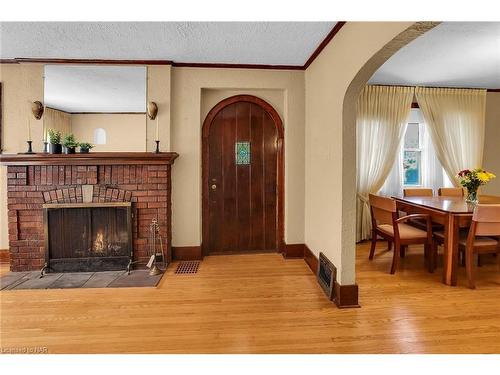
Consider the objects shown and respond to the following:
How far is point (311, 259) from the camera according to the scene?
3.25 m

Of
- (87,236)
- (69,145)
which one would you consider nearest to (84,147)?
(69,145)

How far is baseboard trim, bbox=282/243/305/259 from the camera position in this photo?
3602 mm

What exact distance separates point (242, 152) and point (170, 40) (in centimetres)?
151

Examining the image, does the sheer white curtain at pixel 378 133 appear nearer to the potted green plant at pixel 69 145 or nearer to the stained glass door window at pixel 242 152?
the stained glass door window at pixel 242 152

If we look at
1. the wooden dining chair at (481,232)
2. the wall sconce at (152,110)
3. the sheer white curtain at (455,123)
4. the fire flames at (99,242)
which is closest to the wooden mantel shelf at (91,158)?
the wall sconce at (152,110)

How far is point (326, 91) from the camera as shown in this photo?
109 inches

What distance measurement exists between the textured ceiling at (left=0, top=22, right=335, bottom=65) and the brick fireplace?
1.12 meters

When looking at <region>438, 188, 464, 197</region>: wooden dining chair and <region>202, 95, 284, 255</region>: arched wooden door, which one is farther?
<region>438, 188, 464, 197</region>: wooden dining chair

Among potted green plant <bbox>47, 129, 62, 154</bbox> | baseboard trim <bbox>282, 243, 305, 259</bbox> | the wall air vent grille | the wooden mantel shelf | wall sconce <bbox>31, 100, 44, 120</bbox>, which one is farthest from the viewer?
baseboard trim <bbox>282, 243, 305, 259</bbox>

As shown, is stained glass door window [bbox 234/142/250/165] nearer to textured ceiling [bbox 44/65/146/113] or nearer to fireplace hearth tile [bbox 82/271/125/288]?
textured ceiling [bbox 44/65/146/113]

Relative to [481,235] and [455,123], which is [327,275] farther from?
[455,123]

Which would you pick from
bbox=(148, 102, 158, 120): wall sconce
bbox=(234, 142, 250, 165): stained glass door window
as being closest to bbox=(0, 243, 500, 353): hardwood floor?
bbox=(234, 142, 250, 165): stained glass door window

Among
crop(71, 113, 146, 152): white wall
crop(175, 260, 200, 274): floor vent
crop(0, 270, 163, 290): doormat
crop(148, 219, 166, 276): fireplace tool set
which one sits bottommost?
crop(0, 270, 163, 290): doormat

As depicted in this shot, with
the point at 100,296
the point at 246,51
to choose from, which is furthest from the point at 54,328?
the point at 246,51
